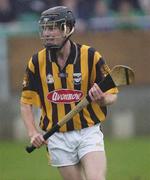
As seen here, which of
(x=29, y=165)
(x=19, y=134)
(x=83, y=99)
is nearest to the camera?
(x=83, y=99)

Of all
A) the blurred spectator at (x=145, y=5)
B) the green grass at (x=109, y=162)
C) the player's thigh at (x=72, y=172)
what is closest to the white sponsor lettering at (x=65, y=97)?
the player's thigh at (x=72, y=172)

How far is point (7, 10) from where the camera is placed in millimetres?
17406

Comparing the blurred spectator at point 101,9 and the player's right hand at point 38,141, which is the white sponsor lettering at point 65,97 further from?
the blurred spectator at point 101,9

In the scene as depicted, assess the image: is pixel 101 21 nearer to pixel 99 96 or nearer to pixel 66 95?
pixel 66 95

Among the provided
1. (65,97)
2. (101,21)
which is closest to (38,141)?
(65,97)

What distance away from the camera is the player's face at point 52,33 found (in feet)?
28.2

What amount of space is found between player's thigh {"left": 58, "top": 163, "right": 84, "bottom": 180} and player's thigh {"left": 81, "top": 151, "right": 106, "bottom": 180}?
0.39ft

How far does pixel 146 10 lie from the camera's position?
57.8ft

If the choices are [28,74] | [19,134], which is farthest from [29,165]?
[28,74]

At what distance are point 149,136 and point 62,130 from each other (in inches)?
323

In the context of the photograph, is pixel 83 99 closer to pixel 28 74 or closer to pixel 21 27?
pixel 28 74

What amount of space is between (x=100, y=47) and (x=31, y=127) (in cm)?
859

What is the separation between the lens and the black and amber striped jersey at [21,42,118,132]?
28.7ft

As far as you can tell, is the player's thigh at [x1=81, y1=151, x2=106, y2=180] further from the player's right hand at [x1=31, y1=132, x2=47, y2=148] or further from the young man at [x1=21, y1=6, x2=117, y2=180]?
the player's right hand at [x1=31, y1=132, x2=47, y2=148]
